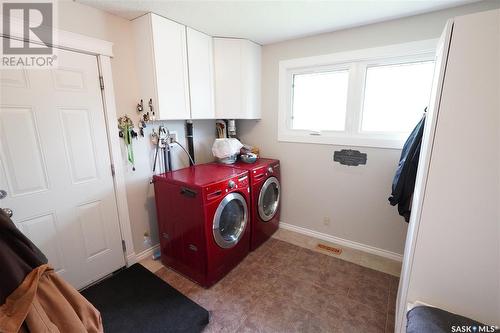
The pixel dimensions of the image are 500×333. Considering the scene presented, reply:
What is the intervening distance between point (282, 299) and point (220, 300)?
0.50 metres

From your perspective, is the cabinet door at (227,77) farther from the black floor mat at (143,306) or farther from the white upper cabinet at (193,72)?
the black floor mat at (143,306)

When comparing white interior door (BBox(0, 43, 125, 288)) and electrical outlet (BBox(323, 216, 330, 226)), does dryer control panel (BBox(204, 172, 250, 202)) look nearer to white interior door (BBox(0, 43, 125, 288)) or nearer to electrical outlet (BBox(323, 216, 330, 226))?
white interior door (BBox(0, 43, 125, 288))

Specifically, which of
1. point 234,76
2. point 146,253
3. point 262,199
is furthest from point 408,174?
point 146,253

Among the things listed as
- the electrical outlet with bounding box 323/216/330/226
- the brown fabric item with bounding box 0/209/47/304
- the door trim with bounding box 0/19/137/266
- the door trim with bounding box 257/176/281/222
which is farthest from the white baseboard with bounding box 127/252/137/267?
the electrical outlet with bounding box 323/216/330/226

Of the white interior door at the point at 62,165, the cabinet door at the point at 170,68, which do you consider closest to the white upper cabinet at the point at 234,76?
the cabinet door at the point at 170,68

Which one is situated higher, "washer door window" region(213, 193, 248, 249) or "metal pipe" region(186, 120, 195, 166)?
"metal pipe" region(186, 120, 195, 166)

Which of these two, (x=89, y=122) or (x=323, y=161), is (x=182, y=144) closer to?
(x=89, y=122)

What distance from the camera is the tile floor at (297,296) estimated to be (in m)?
1.63

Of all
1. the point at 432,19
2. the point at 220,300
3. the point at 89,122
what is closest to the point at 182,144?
the point at 89,122

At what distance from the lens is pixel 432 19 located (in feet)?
6.03

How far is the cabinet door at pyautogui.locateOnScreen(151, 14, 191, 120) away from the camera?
185 cm

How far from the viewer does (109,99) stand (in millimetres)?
1870

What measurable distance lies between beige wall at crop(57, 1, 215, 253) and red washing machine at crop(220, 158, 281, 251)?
2.75 ft

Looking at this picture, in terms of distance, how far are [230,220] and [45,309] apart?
4.98ft
